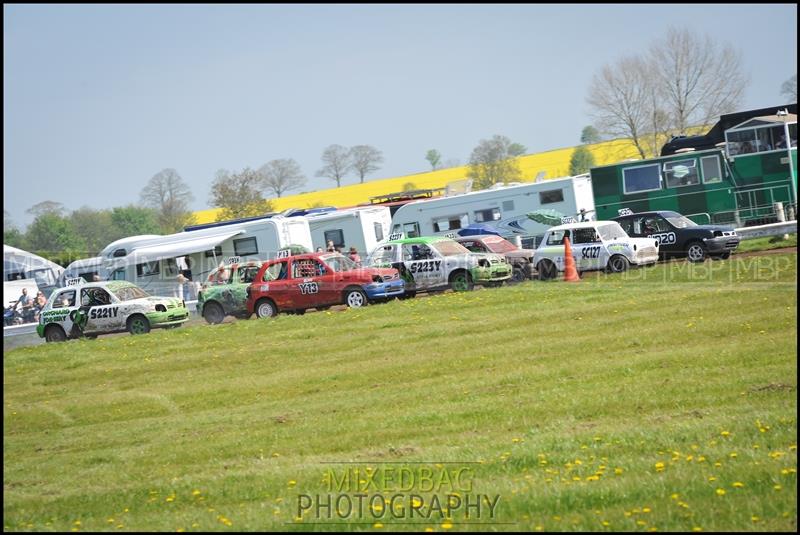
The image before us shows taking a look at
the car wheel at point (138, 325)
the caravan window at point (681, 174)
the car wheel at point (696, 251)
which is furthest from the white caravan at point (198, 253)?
the car wheel at point (696, 251)

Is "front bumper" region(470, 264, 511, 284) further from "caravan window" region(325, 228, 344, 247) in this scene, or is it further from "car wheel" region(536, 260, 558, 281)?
"caravan window" region(325, 228, 344, 247)

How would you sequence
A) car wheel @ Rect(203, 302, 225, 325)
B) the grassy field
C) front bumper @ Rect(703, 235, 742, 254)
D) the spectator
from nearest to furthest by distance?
the grassy field < front bumper @ Rect(703, 235, 742, 254) < car wheel @ Rect(203, 302, 225, 325) < the spectator

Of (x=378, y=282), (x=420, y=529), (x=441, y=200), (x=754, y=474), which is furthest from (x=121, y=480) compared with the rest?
(x=441, y=200)

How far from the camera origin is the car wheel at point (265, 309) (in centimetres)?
2448

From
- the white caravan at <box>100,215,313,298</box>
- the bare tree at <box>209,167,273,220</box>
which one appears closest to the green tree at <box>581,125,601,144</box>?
the bare tree at <box>209,167,273,220</box>

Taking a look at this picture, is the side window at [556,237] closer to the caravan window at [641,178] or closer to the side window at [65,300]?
the caravan window at [641,178]

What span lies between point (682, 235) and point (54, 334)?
54.2 feet

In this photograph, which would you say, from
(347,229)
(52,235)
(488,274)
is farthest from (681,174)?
(52,235)

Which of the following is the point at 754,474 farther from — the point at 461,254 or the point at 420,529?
the point at 461,254

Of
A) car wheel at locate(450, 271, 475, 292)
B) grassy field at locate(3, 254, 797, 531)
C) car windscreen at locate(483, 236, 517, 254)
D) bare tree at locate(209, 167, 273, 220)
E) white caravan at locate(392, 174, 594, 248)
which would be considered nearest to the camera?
grassy field at locate(3, 254, 797, 531)

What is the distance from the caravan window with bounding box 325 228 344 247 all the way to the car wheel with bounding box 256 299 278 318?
32.8 feet

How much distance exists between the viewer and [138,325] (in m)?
24.5

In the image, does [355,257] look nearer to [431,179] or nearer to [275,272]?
[275,272]

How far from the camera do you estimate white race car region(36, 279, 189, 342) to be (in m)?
24.5
